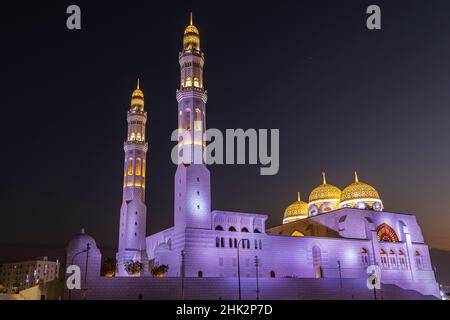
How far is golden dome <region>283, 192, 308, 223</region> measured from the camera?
311 feet

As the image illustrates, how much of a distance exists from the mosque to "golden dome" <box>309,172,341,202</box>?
208 mm

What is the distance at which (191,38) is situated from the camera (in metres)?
69.8

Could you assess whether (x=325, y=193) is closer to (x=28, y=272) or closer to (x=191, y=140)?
(x=191, y=140)

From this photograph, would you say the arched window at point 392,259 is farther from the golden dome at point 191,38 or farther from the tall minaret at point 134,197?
the golden dome at point 191,38

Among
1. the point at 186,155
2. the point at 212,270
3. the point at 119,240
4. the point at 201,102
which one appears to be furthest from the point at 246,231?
the point at 119,240

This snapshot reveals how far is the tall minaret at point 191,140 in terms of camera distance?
6074 cm

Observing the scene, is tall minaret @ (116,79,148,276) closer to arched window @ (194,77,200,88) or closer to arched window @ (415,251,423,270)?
arched window @ (194,77,200,88)

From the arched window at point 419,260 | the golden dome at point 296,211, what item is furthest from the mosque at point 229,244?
the golden dome at point 296,211

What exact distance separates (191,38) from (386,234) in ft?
161

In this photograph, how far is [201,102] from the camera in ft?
220

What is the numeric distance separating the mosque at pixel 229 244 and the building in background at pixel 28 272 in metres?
87.0

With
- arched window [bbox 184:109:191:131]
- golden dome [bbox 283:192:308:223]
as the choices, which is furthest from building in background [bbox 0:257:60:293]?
arched window [bbox 184:109:191:131]

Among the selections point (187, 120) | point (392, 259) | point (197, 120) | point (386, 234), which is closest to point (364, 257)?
point (392, 259)
